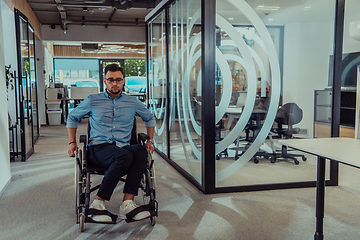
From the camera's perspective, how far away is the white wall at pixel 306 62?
11.2 feet

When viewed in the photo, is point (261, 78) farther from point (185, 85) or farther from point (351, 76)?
point (351, 76)

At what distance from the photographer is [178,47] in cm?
437

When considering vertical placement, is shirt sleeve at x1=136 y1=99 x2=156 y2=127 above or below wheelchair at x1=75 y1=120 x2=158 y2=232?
above

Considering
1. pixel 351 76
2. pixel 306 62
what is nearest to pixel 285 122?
pixel 306 62

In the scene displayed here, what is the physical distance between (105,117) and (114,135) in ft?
0.57

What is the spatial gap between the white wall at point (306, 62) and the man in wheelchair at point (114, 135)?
1.48 meters

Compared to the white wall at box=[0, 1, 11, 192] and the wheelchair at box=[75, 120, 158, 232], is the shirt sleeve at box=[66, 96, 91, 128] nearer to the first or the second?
the wheelchair at box=[75, 120, 158, 232]

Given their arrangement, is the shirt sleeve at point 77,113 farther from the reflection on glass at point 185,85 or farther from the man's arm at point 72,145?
the reflection on glass at point 185,85

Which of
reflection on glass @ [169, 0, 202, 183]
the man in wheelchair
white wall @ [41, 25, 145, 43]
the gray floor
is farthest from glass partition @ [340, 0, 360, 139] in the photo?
white wall @ [41, 25, 145, 43]

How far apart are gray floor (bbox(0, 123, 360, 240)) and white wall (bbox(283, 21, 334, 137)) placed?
2.70 ft

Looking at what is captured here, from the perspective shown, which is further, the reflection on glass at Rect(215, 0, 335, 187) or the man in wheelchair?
the reflection on glass at Rect(215, 0, 335, 187)

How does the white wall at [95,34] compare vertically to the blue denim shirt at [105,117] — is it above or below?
above

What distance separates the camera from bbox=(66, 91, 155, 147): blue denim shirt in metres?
2.96

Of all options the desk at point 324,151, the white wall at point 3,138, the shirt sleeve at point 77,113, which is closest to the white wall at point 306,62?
the desk at point 324,151
